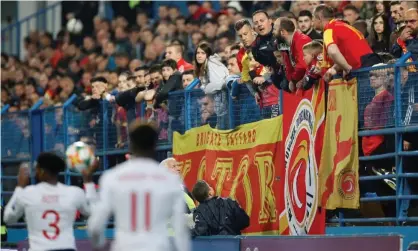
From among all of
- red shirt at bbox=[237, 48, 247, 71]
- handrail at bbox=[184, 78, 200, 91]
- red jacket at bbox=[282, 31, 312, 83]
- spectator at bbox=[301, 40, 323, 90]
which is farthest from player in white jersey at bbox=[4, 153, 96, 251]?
handrail at bbox=[184, 78, 200, 91]

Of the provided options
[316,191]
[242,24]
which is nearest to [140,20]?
[242,24]

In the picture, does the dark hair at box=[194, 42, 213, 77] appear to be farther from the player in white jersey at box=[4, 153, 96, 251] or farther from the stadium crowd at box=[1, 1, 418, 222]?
the player in white jersey at box=[4, 153, 96, 251]

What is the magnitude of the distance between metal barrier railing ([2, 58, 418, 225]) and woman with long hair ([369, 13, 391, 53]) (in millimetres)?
1517

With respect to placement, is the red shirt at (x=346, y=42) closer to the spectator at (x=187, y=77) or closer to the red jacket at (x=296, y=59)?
the red jacket at (x=296, y=59)

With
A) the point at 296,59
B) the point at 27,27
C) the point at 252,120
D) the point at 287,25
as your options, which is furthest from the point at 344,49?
the point at 27,27

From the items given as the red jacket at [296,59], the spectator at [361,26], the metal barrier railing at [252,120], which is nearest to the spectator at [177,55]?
the metal barrier railing at [252,120]

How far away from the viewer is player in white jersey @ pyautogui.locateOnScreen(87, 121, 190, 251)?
30.6 ft

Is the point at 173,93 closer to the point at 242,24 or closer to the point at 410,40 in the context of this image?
the point at 242,24

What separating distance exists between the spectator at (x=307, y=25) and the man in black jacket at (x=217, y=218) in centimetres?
263

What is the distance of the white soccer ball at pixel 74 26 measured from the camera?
30.3 metres

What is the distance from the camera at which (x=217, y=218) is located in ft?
51.8

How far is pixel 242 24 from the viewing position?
669 inches

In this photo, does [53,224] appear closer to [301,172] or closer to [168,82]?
[301,172]

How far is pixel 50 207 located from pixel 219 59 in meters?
7.08
